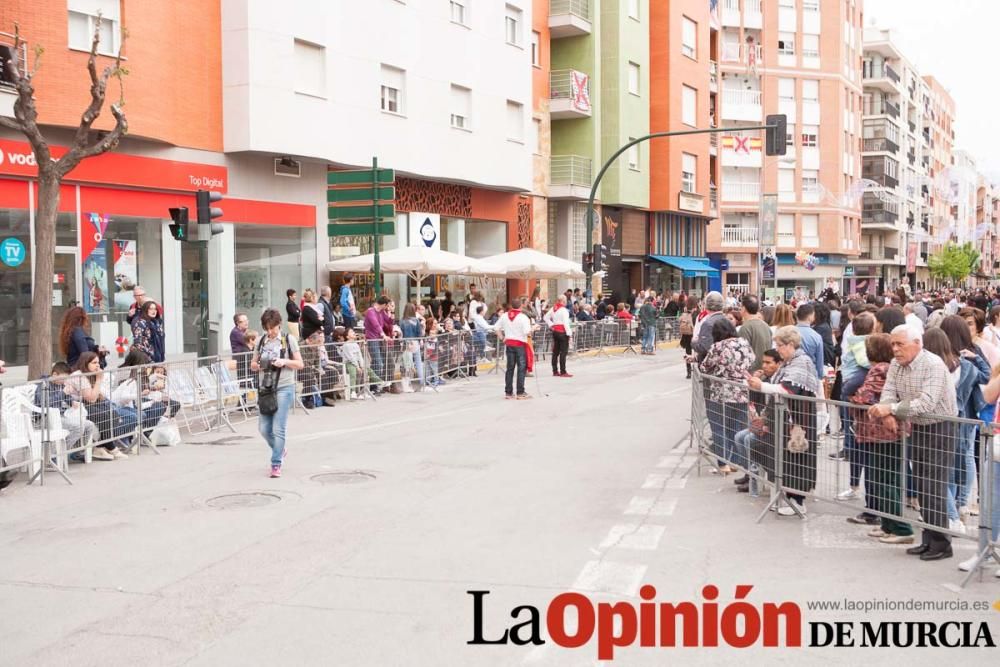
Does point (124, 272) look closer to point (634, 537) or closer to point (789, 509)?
point (634, 537)

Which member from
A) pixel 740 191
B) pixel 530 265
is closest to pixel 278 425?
pixel 530 265

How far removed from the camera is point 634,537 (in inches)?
306

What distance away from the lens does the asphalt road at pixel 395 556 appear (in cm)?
544

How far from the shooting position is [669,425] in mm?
14156

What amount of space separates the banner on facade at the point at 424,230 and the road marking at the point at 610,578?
21.3 m

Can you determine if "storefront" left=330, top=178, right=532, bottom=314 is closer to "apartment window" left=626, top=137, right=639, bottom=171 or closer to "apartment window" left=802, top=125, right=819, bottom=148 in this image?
"apartment window" left=626, top=137, right=639, bottom=171

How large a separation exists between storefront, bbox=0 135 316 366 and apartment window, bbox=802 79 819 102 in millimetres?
48545

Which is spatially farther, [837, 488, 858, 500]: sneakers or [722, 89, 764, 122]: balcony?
[722, 89, 764, 122]: balcony

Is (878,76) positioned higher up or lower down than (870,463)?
higher up

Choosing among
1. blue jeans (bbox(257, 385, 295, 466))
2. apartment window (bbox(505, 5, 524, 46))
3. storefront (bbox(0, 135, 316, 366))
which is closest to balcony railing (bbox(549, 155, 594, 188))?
apartment window (bbox(505, 5, 524, 46))

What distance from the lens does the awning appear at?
43.4 meters

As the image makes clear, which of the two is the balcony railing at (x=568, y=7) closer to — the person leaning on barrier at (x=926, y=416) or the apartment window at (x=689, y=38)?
the apartment window at (x=689, y=38)

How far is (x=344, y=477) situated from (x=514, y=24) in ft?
82.5

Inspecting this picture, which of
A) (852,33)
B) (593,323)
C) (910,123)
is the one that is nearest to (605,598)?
(593,323)
